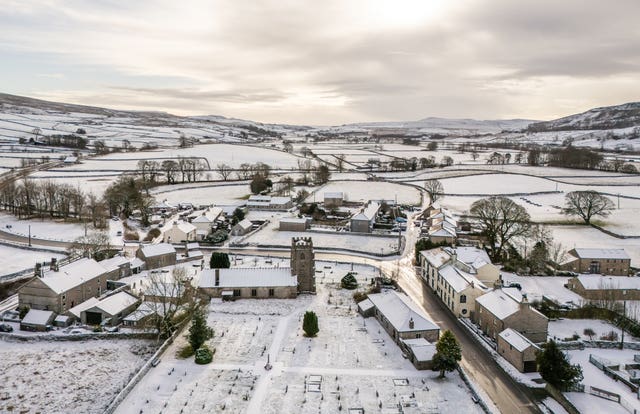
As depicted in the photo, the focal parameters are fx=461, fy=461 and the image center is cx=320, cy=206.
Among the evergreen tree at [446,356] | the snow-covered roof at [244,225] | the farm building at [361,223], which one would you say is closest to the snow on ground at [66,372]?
the evergreen tree at [446,356]

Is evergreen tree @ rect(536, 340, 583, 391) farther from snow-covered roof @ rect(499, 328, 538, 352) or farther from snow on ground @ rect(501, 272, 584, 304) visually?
snow on ground @ rect(501, 272, 584, 304)

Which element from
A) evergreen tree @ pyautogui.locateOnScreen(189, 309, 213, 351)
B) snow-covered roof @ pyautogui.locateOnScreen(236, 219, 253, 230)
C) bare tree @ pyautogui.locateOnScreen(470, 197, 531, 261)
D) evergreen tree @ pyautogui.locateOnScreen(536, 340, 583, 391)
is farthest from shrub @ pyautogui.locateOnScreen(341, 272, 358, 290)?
snow-covered roof @ pyautogui.locateOnScreen(236, 219, 253, 230)

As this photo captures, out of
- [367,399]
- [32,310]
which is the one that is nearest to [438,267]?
[367,399]

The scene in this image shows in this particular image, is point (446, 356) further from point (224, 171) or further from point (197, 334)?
point (224, 171)

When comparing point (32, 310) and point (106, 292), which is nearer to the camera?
point (32, 310)

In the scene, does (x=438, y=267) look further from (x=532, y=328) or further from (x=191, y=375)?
(x=191, y=375)

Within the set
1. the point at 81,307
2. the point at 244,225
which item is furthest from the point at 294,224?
the point at 81,307
